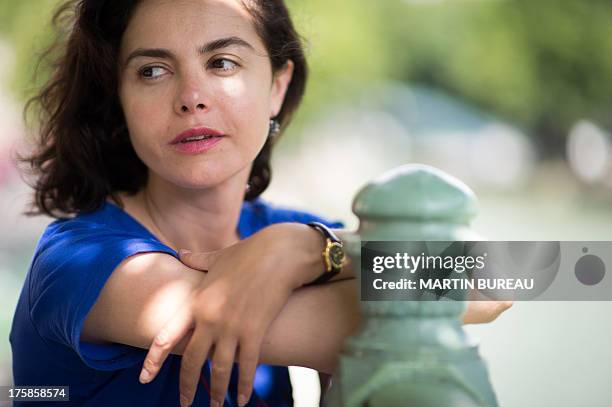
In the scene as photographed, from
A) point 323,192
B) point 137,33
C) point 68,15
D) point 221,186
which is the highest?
point 323,192

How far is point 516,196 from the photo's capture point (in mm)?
18734

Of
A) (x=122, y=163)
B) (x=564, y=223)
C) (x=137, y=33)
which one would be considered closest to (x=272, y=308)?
(x=137, y=33)

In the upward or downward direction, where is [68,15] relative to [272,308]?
upward

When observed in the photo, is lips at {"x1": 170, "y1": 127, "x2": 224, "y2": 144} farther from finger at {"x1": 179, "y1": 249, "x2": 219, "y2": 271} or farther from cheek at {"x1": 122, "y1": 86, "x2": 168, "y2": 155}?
finger at {"x1": 179, "y1": 249, "x2": 219, "y2": 271}

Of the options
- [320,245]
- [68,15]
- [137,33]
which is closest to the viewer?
[320,245]

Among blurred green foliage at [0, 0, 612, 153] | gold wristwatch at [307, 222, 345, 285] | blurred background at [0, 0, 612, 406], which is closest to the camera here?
gold wristwatch at [307, 222, 345, 285]

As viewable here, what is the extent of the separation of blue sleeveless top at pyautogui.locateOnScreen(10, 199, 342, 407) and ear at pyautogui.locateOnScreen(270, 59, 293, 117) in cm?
56

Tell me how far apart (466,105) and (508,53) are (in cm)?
201

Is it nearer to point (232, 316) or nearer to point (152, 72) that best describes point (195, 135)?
point (152, 72)

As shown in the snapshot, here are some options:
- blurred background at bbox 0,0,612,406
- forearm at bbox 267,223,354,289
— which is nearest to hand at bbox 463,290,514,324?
forearm at bbox 267,223,354,289

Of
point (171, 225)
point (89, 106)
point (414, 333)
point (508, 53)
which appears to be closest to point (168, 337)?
point (414, 333)

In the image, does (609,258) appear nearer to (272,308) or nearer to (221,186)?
(272,308)

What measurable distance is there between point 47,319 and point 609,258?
106cm

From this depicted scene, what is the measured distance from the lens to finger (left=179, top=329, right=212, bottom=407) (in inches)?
48.5
